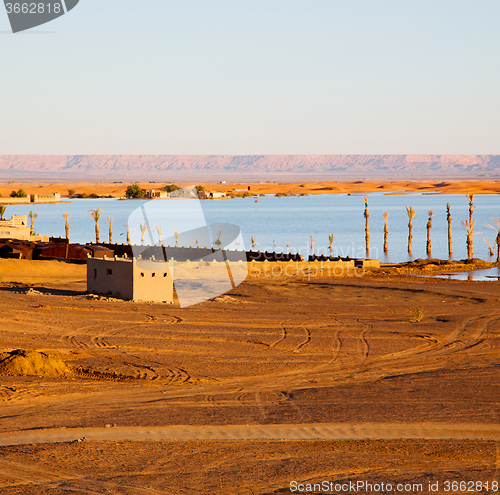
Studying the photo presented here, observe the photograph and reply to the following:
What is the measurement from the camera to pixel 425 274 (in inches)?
1737

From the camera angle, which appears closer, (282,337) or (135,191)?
(282,337)

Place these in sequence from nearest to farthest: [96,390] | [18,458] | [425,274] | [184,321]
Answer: [18,458] < [96,390] < [184,321] < [425,274]

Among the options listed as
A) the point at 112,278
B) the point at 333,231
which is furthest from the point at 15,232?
the point at 333,231

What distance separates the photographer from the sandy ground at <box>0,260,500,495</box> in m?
9.01

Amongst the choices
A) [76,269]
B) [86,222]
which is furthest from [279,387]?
[86,222]

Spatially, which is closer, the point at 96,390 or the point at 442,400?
the point at 442,400

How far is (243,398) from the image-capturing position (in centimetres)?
1334

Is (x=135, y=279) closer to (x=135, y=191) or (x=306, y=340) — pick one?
(x=306, y=340)

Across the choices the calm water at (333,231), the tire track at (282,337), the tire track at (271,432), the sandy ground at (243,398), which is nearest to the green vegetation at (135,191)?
the calm water at (333,231)

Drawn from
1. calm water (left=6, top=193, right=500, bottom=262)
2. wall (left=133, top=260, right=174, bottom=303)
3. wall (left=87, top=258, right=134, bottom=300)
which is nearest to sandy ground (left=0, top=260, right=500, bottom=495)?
wall (left=133, top=260, right=174, bottom=303)

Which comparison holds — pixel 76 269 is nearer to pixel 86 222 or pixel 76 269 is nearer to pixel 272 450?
pixel 272 450

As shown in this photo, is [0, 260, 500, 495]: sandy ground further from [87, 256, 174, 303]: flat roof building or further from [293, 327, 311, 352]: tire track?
[87, 256, 174, 303]: flat roof building

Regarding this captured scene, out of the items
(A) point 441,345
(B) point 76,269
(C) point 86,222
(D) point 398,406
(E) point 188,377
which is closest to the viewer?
(D) point 398,406

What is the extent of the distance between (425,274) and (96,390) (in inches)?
1346
